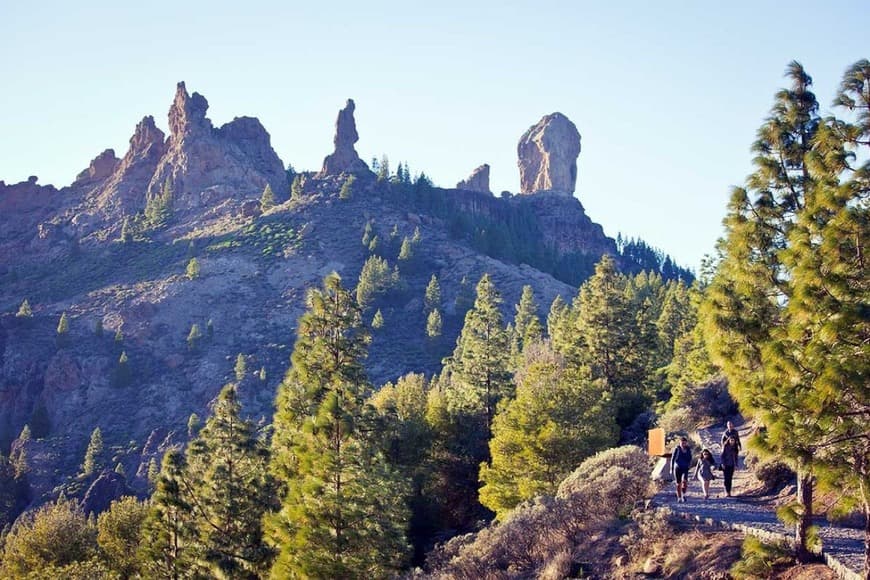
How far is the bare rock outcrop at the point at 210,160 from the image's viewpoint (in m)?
152

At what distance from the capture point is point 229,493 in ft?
83.5

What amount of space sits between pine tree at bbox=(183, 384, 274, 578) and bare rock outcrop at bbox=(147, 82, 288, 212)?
411 ft

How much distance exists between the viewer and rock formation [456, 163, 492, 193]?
588 ft

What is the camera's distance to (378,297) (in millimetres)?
111062

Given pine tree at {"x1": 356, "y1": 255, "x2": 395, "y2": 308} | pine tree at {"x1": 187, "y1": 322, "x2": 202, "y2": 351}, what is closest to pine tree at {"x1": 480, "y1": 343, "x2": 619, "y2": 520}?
pine tree at {"x1": 356, "y1": 255, "x2": 395, "y2": 308}

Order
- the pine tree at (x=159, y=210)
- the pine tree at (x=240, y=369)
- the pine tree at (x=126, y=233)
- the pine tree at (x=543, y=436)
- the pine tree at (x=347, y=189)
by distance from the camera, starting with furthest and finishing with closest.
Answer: the pine tree at (x=159, y=210) < the pine tree at (x=347, y=189) < the pine tree at (x=126, y=233) < the pine tree at (x=240, y=369) < the pine tree at (x=543, y=436)

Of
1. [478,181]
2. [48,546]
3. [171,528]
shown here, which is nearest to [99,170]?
[478,181]

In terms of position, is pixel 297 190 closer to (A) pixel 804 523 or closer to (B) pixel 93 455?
(B) pixel 93 455

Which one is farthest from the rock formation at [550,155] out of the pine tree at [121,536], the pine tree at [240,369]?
the pine tree at [121,536]

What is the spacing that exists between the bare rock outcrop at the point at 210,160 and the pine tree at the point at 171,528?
126140mm

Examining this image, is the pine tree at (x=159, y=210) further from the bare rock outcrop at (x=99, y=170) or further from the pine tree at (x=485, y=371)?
the pine tree at (x=485, y=371)

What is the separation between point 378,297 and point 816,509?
98015mm

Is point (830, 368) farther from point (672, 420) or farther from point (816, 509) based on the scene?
point (672, 420)

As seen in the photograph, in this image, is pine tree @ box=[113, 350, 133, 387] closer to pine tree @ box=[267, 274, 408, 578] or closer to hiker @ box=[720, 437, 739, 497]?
pine tree @ box=[267, 274, 408, 578]
